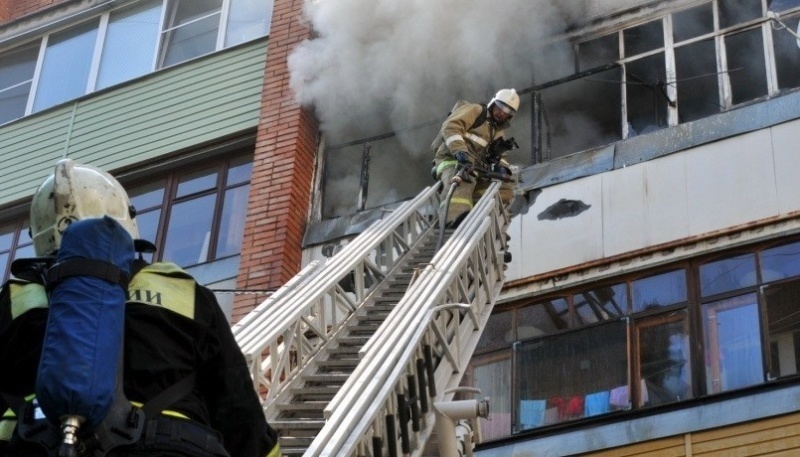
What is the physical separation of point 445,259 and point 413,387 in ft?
5.20

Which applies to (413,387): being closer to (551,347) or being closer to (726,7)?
(551,347)

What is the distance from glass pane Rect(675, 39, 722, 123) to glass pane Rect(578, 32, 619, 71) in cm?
71

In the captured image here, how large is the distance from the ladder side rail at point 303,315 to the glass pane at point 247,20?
4.76 m

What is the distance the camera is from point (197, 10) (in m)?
14.3

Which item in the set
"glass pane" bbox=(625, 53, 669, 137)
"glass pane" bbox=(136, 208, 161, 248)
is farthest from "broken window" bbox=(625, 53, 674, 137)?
"glass pane" bbox=(136, 208, 161, 248)

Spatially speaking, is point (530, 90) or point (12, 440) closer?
point (12, 440)

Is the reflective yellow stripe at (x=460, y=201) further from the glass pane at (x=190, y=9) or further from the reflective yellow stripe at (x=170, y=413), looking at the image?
the reflective yellow stripe at (x=170, y=413)

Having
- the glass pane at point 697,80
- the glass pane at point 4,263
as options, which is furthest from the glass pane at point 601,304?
the glass pane at point 4,263

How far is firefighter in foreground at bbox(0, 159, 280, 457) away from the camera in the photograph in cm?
303

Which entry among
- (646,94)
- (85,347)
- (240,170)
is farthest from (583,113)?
(85,347)

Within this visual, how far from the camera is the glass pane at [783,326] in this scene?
894cm

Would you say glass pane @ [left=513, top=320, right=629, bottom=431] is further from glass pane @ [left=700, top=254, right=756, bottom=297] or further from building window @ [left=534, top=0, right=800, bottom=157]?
building window @ [left=534, top=0, right=800, bottom=157]

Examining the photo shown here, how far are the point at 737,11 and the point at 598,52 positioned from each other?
137cm

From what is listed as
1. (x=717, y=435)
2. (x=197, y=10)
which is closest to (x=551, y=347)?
(x=717, y=435)
